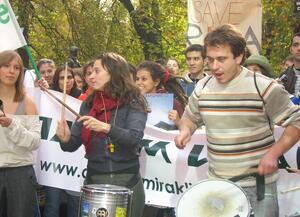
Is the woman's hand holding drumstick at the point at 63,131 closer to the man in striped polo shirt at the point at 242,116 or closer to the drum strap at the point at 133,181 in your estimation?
the drum strap at the point at 133,181

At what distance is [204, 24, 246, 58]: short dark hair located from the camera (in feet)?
12.8

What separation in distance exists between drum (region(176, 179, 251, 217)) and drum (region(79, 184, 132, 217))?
1.84 ft

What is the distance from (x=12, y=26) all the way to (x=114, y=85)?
2.07 m

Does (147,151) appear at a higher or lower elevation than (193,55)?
lower

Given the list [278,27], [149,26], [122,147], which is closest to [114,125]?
[122,147]

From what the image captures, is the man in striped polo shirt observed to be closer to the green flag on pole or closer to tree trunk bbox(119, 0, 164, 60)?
the green flag on pole

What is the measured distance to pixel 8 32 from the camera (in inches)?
240

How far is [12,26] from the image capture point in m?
6.12

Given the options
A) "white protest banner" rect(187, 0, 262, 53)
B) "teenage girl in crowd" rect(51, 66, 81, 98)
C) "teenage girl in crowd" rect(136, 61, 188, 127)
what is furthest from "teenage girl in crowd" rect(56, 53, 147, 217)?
"white protest banner" rect(187, 0, 262, 53)

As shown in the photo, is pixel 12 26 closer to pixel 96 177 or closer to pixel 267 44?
pixel 96 177

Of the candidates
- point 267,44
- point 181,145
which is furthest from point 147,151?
point 267,44

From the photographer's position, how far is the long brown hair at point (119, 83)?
14.8 ft

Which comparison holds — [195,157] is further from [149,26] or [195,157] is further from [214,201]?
[149,26]

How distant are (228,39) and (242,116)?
19.6 inches
